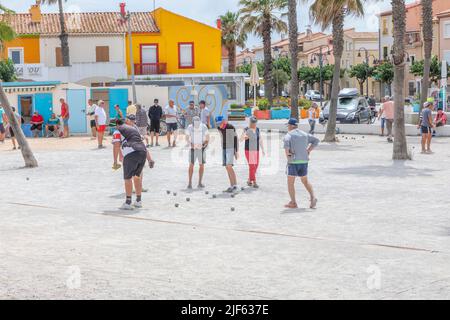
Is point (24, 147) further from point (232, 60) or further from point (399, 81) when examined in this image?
point (232, 60)

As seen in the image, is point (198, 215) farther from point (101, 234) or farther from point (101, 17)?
point (101, 17)

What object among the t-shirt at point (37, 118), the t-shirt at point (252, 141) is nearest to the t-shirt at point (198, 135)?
the t-shirt at point (252, 141)

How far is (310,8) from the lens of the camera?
32.5m

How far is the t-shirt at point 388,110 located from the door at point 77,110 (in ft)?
44.0

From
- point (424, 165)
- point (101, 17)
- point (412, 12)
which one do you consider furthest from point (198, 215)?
point (412, 12)

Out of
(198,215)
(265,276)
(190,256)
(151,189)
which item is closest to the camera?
(265,276)

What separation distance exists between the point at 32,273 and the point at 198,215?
16.9 feet

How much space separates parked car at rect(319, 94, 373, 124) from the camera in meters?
42.9

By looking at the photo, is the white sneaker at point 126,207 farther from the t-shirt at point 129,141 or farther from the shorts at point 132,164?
the t-shirt at point 129,141

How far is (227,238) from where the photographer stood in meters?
12.8

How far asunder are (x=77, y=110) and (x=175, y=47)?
96.0 ft

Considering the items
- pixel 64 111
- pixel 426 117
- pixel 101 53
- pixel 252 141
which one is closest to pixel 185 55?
pixel 101 53

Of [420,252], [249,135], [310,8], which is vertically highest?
[310,8]

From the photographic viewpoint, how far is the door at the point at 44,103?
39812mm
